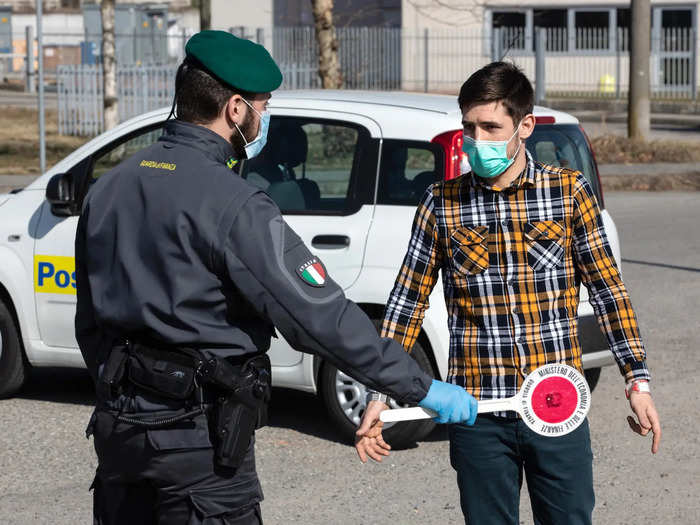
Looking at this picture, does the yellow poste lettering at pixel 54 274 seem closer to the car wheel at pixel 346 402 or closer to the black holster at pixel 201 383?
the car wheel at pixel 346 402

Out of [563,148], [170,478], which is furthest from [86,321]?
[563,148]

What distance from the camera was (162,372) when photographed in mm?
2889

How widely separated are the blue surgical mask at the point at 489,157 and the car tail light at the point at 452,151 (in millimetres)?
2597

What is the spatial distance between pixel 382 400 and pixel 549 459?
487mm

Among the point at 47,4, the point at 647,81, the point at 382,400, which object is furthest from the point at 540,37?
the point at 47,4

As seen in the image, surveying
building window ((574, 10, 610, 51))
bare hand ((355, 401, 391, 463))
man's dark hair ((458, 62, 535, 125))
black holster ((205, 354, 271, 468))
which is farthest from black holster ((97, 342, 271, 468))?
building window ((574, 10, 610, 51))

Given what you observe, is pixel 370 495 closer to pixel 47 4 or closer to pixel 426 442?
pixel 426 442

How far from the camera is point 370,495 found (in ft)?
18.4

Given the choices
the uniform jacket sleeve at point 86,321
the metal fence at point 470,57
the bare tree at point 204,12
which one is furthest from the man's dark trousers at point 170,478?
the metal fence at point 470,57

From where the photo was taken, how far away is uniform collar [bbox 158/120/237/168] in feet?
9.77

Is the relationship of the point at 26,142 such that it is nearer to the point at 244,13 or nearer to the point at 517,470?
the point at 244,13

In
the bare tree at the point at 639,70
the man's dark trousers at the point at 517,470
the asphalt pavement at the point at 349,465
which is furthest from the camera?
the bare tree at the point at 639,70

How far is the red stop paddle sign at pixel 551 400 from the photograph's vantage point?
130 inches

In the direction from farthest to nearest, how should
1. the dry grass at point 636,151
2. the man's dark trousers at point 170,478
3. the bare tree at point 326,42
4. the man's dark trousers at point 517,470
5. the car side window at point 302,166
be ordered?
1. the dry grass at point 636,151
2. the bare tree at point 326,42
3. the car side window at point 302,166
4. the man's dark trousers at point 517,470
5. the man's dark trousers at point 170,478
